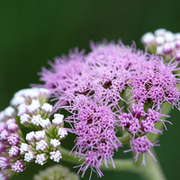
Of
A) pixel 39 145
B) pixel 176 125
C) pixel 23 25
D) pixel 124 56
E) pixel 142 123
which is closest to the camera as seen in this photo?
pixel 142 123

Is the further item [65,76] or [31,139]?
[65,76]

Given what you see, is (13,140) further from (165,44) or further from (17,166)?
(165,44)

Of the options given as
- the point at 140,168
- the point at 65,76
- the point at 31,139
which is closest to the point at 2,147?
the point at 31,139

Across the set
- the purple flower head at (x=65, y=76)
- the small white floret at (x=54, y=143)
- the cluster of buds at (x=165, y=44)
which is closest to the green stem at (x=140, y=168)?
the small white floret at (x=54, y=143)

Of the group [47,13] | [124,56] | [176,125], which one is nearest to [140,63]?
[124,56]

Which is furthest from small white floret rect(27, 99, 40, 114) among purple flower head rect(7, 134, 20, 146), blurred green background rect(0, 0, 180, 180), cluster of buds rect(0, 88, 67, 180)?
blurred green background rect(0, 0, 180, 180)

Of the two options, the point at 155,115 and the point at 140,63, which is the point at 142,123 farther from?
the point at 140,63

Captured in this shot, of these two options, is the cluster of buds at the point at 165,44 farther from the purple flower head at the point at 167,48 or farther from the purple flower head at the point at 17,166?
the purple flower head at the point at 17,166
